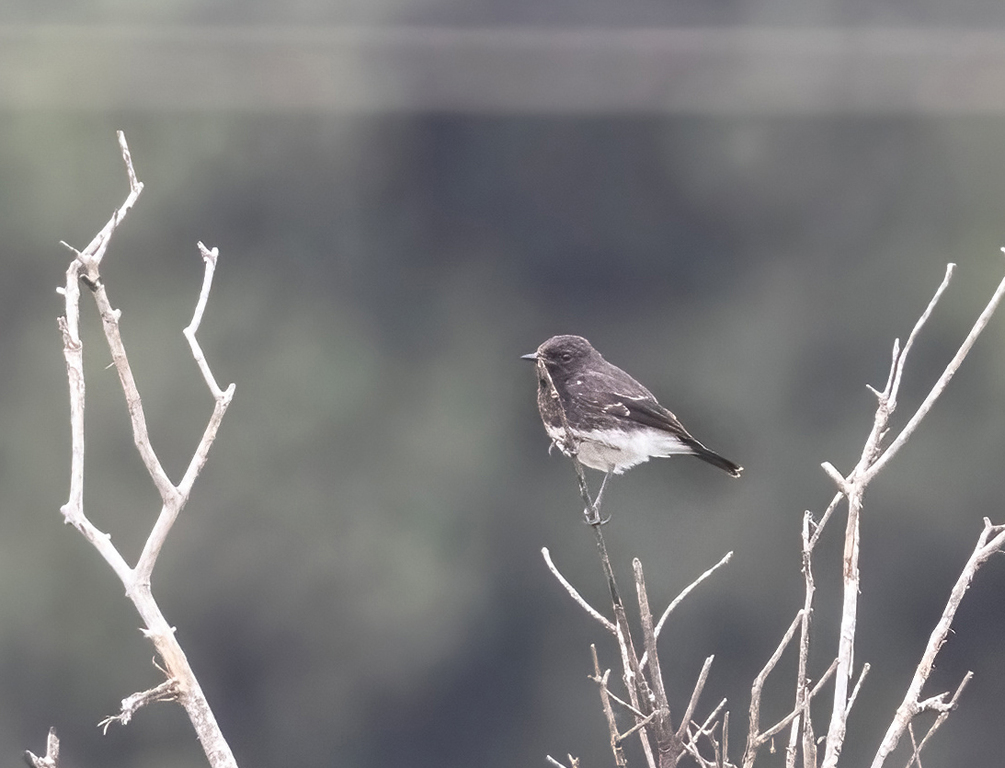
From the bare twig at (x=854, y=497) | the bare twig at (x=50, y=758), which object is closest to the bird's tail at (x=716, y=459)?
the bare twig at (x=854, y=497)

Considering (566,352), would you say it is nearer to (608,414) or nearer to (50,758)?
(608,414)

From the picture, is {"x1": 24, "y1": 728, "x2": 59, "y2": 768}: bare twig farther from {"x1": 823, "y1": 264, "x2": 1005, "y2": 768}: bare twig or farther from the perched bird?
the perched bird

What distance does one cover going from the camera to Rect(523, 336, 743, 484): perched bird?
2.19 metres

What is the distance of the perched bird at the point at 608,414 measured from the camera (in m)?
2.19

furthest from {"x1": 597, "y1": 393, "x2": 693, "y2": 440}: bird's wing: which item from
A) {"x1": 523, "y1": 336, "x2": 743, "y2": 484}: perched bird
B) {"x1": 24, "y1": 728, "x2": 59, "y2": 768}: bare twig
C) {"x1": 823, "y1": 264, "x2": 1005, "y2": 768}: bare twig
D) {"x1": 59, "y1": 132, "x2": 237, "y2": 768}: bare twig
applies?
{"x1": 24, "y1": 728, "x2": 59, "y2": 768}: bare twig

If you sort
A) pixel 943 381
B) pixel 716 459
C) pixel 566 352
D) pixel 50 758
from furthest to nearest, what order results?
pixel 716 459 < pixel 566 352 < pixel 943 381 < pixel 50 758

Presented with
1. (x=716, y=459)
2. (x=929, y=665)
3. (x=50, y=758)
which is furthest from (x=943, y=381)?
(x=716, y=459)

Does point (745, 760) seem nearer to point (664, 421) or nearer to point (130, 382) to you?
point (130, 382)

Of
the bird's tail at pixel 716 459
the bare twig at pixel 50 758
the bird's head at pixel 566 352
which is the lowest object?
the bird's tail at pixel 716 459

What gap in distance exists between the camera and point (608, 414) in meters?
2.25

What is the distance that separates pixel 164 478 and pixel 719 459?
55.5 inches

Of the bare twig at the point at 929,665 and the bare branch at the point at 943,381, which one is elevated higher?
the bare branch at the point at 943,381

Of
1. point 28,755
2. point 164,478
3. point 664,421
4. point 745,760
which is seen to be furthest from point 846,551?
point 664,421

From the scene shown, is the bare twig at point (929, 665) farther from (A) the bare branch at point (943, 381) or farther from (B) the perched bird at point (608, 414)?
(B) the perched bird at point (608, 414)
